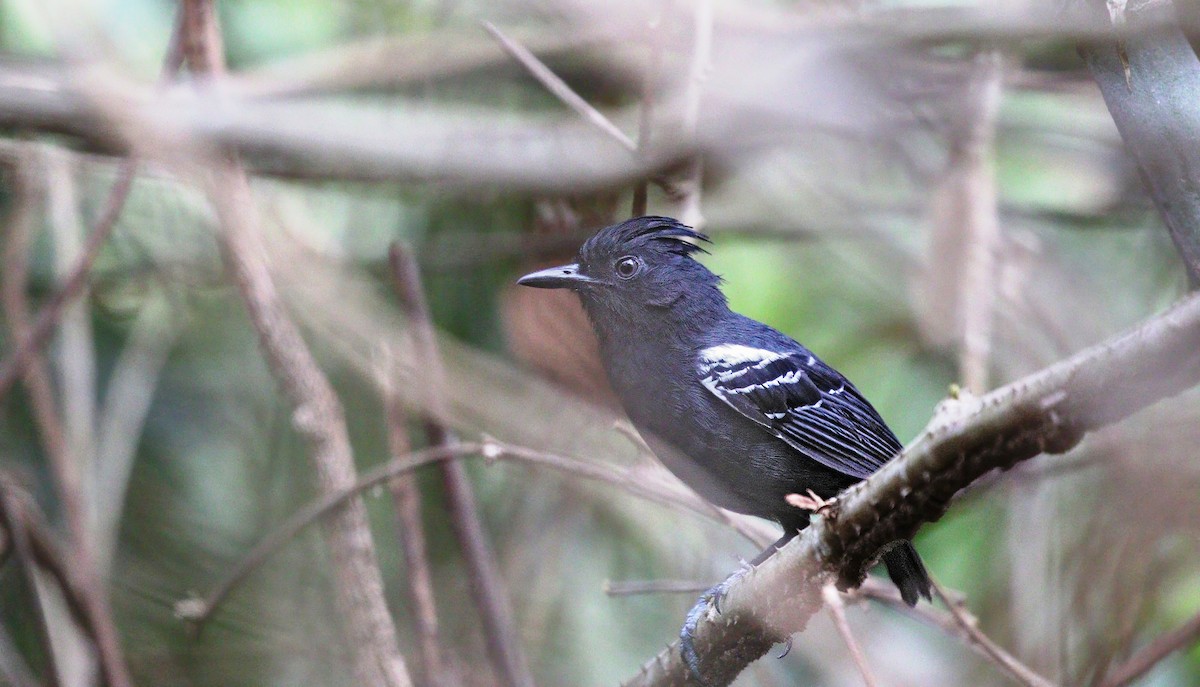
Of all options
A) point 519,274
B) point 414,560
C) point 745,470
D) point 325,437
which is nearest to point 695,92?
point 745,470

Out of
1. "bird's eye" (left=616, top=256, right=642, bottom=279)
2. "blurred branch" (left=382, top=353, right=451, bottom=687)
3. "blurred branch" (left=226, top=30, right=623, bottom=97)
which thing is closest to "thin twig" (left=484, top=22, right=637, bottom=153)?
"bird's eye" (left=616, top=256, right=642, bottom=279)

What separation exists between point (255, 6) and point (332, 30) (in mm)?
402

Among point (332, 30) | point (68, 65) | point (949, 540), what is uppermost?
point (332, 30)

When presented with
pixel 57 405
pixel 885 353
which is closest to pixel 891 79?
pixel 885 353

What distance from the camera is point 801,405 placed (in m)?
3.23

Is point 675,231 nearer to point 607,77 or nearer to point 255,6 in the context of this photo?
point 607,77

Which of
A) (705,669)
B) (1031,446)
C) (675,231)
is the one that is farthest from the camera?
(675,231)

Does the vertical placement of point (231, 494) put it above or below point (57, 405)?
below

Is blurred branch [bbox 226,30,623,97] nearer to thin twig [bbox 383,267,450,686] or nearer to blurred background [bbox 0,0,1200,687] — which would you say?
blurred background [bbox 0,0,1200,687]

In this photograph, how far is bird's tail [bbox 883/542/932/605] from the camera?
2.91 metres

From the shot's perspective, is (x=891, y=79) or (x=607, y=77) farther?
(x=607, y=77)

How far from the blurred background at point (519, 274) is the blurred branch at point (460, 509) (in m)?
0.05

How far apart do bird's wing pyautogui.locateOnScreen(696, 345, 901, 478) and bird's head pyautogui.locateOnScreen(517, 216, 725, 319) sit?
0.81ft

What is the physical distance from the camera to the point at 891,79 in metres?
4.99
